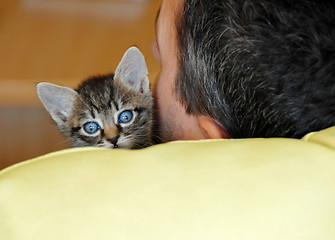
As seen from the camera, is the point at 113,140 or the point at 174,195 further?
the point at 113,140

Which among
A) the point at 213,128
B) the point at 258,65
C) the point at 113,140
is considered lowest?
the point at 113,140

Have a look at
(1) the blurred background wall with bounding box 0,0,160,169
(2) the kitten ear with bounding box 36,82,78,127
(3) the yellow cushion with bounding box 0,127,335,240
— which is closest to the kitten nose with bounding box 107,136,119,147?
(2) the kitten ear with bounding box 36,82,78,127

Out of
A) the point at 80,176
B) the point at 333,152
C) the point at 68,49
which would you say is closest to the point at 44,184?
the point at 80,176

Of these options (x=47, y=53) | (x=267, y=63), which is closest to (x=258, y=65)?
(x=267, y=63)

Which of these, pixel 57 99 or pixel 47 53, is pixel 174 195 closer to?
pixel 57 99

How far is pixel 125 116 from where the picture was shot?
4.56ft

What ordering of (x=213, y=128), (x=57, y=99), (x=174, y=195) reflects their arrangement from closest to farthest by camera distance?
(x=174, y=195) → (x=213, y=128) → (x=57, y=99)

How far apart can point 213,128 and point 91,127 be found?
525 millimetres

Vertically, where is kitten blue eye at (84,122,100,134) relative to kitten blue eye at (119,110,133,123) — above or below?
below

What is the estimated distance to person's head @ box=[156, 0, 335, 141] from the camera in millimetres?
778

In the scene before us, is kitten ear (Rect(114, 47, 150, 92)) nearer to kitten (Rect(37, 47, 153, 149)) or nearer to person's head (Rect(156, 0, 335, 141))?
kitten (Rect(37, 47, 153, 149))

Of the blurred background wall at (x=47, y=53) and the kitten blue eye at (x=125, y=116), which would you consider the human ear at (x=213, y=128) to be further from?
the blurred background wall at (x=47, y=53)

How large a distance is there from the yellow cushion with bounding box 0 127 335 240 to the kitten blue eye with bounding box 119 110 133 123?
2.32 ft

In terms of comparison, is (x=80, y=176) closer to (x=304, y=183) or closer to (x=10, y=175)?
(x=10, y=175)
